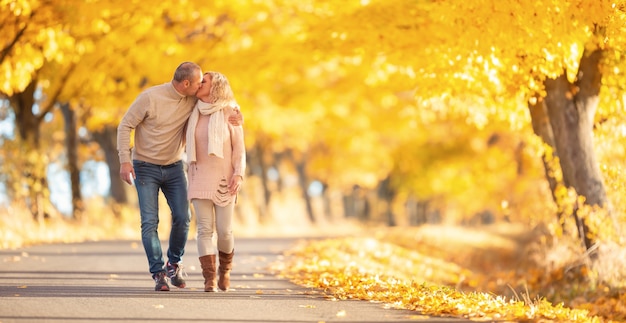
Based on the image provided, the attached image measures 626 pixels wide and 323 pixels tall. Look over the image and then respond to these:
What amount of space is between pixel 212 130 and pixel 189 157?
13.3 inches

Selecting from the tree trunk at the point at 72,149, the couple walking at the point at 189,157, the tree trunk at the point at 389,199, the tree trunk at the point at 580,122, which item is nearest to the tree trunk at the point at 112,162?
the tree trunk at the point at 72,149

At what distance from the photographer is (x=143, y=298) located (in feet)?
26.8

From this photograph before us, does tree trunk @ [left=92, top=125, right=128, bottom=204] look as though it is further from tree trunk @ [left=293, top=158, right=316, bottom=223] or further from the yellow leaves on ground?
tree trunk @ [left=293, top=158, right=316, bottom=223]

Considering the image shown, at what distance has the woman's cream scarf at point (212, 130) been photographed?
838cm

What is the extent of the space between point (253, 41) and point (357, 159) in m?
19.8

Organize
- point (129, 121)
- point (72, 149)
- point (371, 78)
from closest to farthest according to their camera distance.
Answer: point (129, 121) → point (371, 78) → point (72, 149)

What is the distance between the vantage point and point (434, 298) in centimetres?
829

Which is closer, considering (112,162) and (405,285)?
(405,285)

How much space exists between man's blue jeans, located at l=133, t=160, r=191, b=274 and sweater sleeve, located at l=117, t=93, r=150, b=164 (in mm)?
279

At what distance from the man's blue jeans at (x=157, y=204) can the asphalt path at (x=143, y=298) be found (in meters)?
0.38

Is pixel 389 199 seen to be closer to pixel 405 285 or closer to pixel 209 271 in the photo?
pixel 405 285

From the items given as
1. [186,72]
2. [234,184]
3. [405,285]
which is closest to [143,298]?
[234,184]

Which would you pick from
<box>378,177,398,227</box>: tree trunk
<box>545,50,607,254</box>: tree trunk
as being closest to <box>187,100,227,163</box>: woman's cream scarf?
<box>545,50,607,254</box>: tree trunk

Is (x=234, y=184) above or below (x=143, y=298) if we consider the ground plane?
above
